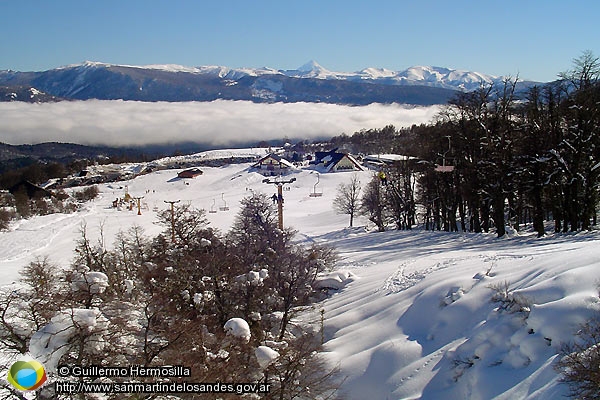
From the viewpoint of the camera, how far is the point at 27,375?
803 centimetres

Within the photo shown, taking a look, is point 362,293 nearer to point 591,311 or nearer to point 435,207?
point 591,311

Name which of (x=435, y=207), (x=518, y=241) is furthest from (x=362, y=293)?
(x=435, y=207)

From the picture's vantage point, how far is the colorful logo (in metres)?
7.94

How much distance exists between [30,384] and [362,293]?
13809mm

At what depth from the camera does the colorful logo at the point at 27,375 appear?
7.94 m

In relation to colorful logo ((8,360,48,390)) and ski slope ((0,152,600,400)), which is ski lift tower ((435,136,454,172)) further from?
colorful logo ((8,360,48,390))

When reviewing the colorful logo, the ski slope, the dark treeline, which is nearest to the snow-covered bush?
the ski slope

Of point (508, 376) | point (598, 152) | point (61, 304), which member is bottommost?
point (508, 376)

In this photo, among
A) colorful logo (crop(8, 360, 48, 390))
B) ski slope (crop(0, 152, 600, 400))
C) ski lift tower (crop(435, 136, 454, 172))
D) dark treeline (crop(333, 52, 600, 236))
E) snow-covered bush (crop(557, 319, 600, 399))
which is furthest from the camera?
ski lift tower (crop(435, 136, 454, 172))

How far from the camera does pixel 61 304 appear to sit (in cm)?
1042

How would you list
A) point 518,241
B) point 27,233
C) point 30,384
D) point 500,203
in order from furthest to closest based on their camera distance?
1. point 27,233
2. point 500,203
3. point 518,241
4. point 30,384

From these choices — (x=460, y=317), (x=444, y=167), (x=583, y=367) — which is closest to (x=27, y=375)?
(x=583, y=367)

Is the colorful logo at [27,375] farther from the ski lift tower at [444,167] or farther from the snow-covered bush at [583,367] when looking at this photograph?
the ski lift tower at [444,167]

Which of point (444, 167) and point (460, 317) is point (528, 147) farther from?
point (460, 317)
